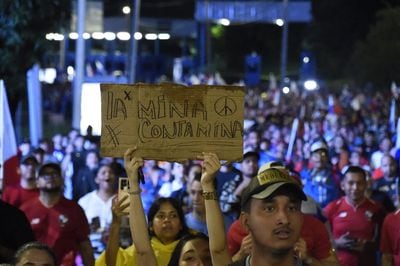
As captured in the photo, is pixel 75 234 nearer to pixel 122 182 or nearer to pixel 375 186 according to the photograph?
pixel 122 182

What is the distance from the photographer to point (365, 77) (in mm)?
44969

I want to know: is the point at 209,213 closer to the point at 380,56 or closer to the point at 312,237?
the point at 312,237

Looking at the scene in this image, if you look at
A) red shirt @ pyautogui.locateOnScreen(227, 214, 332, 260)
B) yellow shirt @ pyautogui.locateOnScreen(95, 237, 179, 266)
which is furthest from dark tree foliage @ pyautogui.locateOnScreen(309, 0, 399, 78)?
yellow shirt @ pyautogui.locateOnScreen(95, 237, 179, 266)

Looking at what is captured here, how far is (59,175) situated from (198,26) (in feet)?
236

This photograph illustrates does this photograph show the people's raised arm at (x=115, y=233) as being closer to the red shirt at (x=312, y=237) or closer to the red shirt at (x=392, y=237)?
the red shirt at (x=312, y=237)

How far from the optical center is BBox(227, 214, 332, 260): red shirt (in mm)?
8094

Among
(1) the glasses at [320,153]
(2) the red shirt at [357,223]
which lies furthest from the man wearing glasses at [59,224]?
(1) the glasses at [320,153]

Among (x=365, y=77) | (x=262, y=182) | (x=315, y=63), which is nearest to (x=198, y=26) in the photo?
(x=315, y=63)

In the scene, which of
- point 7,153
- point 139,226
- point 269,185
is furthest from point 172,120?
point 7,153

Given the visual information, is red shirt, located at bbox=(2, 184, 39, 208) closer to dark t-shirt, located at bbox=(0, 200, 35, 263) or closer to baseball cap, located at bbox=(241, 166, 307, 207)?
dark t-shirt, located at bbox=(0, 200, 35, 263)

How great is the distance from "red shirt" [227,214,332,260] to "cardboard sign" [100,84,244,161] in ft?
6.55

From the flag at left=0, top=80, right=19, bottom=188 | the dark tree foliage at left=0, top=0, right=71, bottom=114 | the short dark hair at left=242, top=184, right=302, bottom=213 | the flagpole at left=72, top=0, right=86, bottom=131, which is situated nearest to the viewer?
the short dark hair at left=242, top=184, right=302, bottom=213

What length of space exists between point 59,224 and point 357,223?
2733 millimetres

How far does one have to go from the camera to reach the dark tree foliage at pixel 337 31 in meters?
75.2
